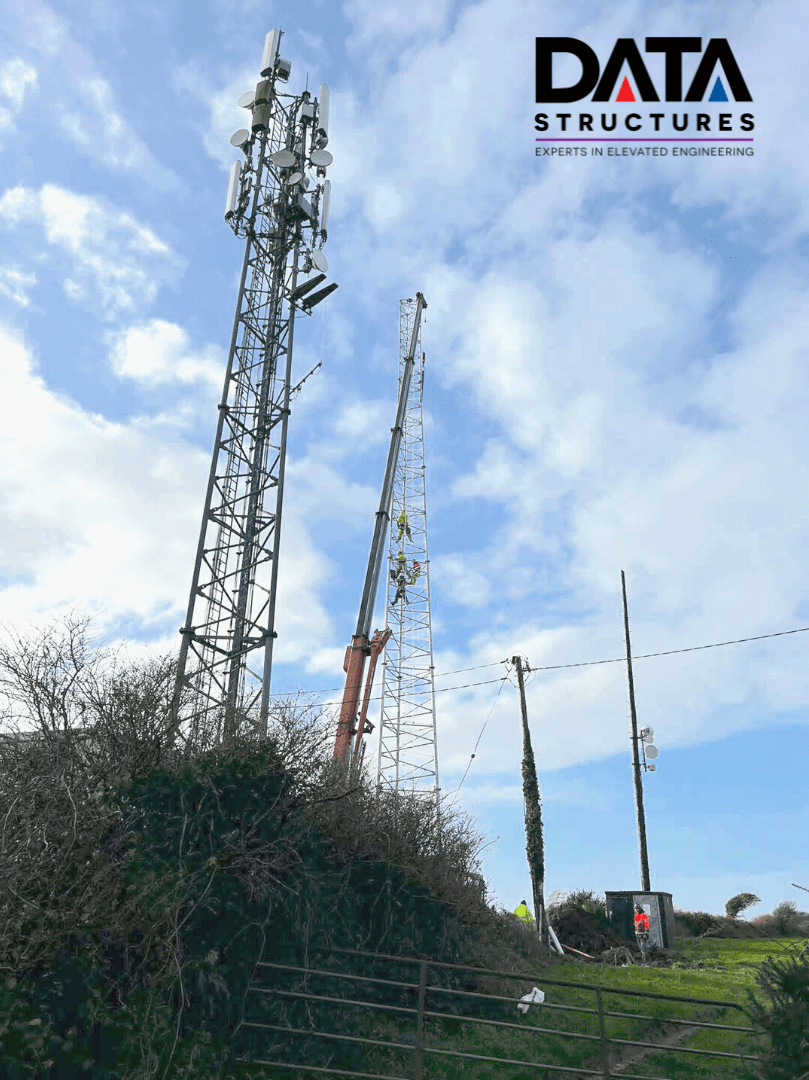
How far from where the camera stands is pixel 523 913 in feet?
71.4

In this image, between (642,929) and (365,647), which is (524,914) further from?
(365,647)

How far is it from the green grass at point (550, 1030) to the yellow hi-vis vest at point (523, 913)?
8.23ft

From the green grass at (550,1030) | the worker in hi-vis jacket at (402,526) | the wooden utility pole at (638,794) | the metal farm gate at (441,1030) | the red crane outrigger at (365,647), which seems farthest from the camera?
the worker in hi-vis jacket at (402,526)

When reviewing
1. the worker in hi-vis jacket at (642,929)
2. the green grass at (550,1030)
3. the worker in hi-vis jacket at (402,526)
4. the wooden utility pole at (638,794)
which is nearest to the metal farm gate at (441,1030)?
the green grass at (550,1030)

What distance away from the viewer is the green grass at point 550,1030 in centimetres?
1076

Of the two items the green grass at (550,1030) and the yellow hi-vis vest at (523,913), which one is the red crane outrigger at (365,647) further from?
the yellow hi-vis vest at (523,913)

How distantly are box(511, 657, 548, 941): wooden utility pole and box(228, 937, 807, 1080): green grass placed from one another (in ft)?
9.71

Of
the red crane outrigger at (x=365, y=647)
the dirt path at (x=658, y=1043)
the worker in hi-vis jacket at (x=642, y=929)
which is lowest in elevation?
the dirt path at (x=658, y=1043)

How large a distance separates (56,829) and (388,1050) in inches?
225

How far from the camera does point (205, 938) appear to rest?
31.5 feet

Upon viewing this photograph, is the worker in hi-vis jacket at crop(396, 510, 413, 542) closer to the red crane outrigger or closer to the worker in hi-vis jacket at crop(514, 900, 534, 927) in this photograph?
the red crane outrigger

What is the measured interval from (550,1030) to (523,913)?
13460 millimetres

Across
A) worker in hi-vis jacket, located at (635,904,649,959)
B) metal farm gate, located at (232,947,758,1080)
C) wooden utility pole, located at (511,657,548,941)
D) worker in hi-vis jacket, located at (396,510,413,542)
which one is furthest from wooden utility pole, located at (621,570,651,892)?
metal farm gate, located at (232,947,758,1080)

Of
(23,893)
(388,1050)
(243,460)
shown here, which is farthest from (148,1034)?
(243,460)
